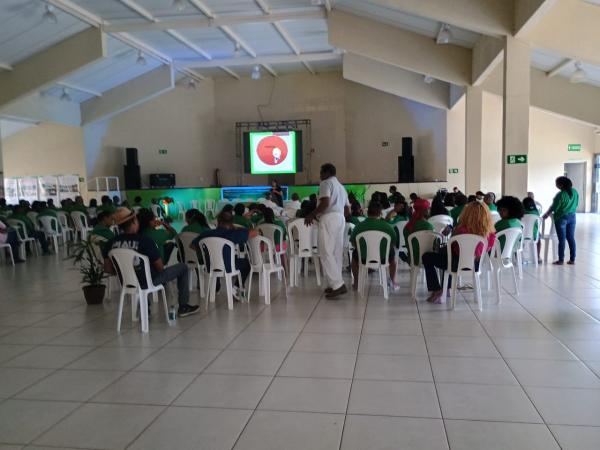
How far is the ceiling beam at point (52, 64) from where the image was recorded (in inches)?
427

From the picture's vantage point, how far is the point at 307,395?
2.77 meters

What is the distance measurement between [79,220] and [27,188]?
26.3 feet

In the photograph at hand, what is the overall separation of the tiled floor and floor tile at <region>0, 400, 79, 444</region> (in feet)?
0.04

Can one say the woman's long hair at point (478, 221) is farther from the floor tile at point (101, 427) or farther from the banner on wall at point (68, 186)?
the banner on wall at point (68, 186)

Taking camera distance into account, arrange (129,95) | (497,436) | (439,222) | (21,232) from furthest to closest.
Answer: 1. (129,95)
2. (21,232)
3. (439,222)
4. (497,436)

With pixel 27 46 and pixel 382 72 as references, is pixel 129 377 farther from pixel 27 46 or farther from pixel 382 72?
pixel 382 72

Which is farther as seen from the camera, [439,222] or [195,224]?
[439,222]

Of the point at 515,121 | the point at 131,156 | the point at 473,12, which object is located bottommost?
the point at 515,121

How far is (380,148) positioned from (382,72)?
11.1 ft

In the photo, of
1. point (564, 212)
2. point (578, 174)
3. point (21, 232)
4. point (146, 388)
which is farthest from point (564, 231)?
point (578, 174)

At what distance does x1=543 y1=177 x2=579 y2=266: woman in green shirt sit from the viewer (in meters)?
6.58

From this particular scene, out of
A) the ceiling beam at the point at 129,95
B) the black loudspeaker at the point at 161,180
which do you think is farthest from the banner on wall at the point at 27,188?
the black loudspeaker at the point at 161,180

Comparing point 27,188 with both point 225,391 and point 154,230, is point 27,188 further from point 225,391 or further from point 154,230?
point 225,391

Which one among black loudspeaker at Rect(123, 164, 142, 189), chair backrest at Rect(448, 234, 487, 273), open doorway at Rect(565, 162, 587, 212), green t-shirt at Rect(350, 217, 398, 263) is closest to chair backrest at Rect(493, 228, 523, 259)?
chair backrest at Rect(448, 234, 487, 273)
